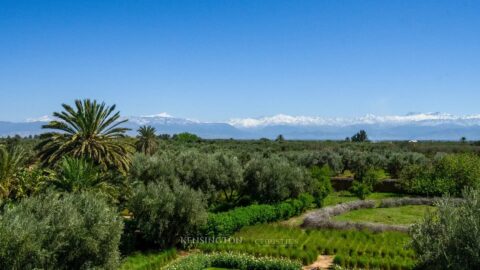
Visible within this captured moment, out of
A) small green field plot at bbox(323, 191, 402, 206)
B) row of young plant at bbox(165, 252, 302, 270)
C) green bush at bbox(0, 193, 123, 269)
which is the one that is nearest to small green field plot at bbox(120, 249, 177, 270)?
row of young plant at bbox(165, 252, 302, 270)

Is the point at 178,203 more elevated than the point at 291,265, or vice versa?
the point at 178,203

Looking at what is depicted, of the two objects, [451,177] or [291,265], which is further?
[451,177]

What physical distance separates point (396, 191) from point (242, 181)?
69.0 feet

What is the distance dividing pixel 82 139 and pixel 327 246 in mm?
17326

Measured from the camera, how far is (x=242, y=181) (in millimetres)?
39031

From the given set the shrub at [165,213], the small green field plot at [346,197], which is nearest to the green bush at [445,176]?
the small green field plot at [346,197]

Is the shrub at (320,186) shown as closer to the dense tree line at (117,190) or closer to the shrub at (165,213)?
the dense tree line at (117,190)

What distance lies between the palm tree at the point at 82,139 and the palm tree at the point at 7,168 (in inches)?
76.5

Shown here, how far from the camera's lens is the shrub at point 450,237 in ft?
40.3

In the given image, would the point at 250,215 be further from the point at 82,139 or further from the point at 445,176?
the point at 445,176

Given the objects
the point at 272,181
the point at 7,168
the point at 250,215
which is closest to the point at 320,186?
the point at 272,181

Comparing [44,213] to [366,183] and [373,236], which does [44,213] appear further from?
[366,183]

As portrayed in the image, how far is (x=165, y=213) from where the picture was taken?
25.4 meters

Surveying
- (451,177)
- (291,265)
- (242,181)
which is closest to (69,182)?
(291,265)
